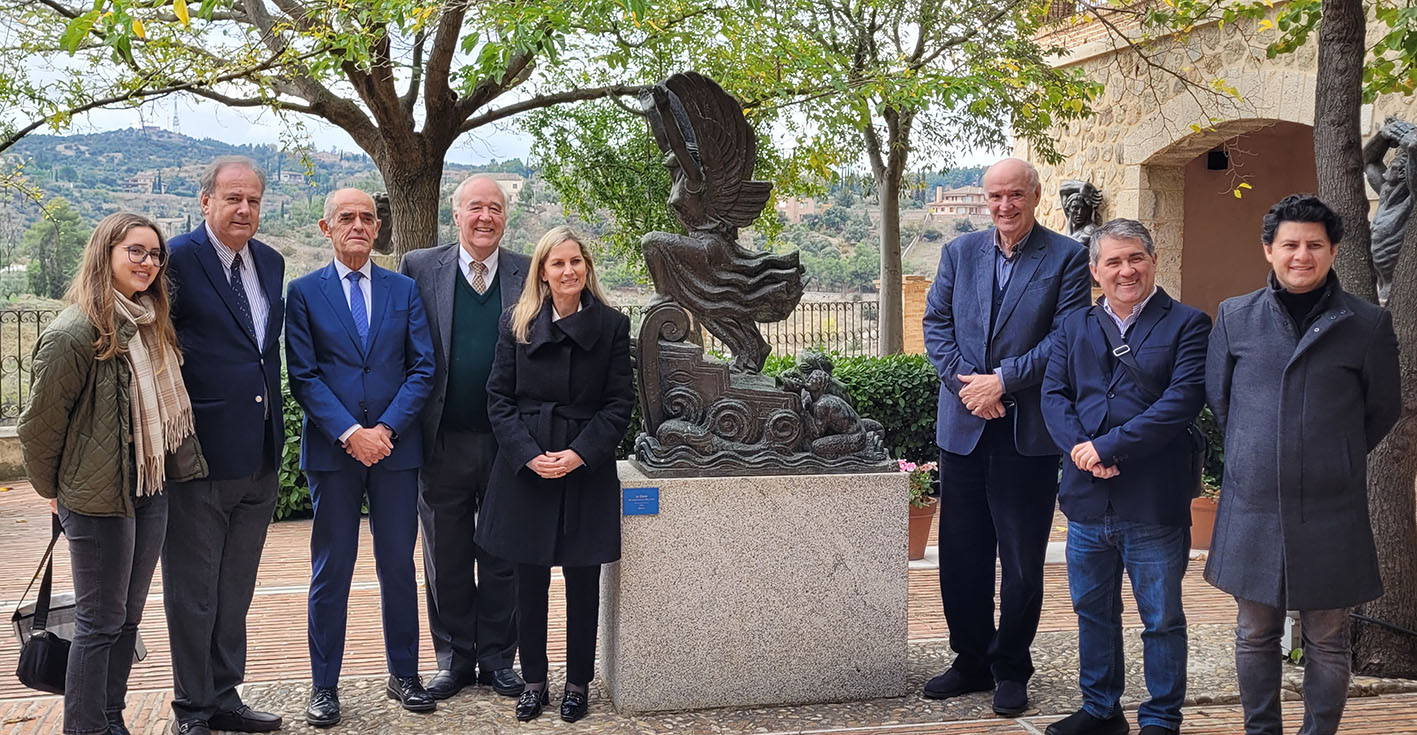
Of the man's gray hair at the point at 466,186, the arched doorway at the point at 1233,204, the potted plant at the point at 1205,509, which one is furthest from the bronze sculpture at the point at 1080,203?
the man's gray hair at the point at 466,186

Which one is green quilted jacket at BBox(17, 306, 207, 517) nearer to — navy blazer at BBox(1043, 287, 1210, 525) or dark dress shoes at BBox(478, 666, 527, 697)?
dark dress shoes at BBox(478, 666, 527, 697)

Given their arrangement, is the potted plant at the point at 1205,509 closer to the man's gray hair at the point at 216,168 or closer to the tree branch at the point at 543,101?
the man's gray hair at the point at 216,168

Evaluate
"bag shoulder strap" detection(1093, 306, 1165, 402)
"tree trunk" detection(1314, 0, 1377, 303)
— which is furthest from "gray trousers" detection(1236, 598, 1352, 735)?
"tree trunk" detection(1314, 0, 1377, 303)

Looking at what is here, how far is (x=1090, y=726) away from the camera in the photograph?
3.82 m

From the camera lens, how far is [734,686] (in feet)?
13.6

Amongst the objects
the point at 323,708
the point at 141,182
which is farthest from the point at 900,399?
the point at 141,182

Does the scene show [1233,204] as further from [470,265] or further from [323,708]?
[323,708]

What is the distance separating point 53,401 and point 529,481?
54.9 inches

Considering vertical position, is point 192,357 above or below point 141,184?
below

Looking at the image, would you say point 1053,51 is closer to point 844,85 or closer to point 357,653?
point 844,85

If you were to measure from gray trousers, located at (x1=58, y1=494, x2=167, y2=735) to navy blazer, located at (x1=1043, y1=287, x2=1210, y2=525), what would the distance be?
110 inches

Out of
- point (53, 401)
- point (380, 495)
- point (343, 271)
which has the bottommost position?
point (380, 495)

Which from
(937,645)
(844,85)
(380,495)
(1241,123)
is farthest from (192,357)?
(1241,123)

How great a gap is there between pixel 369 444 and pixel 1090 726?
8.25ft
